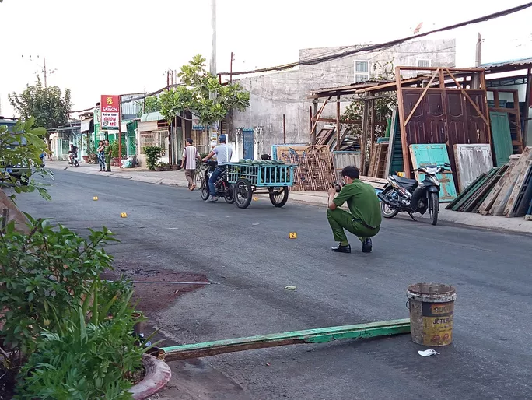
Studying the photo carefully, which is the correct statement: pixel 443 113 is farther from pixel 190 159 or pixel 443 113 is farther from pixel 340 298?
pixel 340 298

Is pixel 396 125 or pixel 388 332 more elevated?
pixel 396 125

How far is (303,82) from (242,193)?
44.1ft

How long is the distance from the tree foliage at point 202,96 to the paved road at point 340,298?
14910mm

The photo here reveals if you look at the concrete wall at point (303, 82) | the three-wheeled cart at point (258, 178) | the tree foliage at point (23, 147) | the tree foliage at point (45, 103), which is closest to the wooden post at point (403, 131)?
the three-wheeled cart at point (258, 178)

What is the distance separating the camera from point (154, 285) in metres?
7.50

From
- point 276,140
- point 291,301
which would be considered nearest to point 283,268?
point 291,301

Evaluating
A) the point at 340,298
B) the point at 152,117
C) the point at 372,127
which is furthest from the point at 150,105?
the point at 340,298

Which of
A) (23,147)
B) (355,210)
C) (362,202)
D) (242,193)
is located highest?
(23,147)

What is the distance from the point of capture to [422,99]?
59.8ft

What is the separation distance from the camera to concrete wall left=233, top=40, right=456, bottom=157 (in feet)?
91.8

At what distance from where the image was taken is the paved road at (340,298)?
180 inches

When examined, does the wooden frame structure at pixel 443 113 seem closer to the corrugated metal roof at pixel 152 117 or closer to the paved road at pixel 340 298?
the paved road at pixel 340 298

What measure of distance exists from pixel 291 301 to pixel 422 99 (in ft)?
42.4

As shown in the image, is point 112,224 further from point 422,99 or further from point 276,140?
point 276,140
